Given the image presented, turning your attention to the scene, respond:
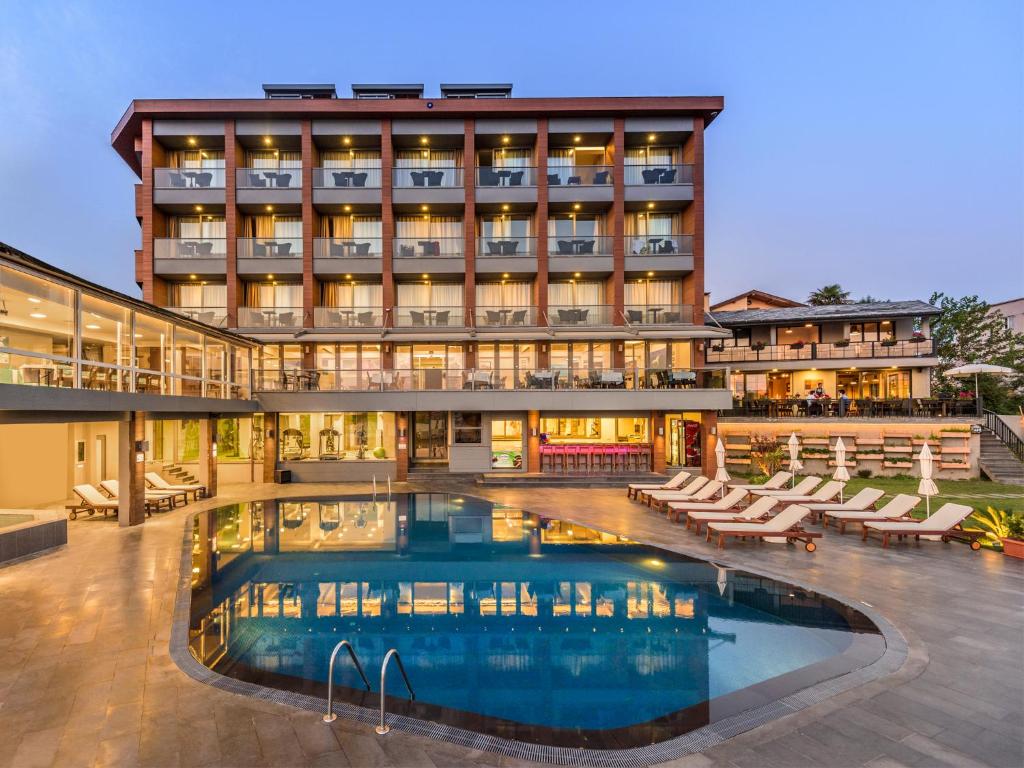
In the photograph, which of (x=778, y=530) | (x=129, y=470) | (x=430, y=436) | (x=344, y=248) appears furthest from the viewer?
(x=430, y=436)

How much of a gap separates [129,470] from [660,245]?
72.3ft

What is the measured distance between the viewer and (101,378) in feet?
41.6

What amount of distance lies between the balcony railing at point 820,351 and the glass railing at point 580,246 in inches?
437

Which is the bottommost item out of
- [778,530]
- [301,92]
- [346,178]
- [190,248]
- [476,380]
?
[778,530]

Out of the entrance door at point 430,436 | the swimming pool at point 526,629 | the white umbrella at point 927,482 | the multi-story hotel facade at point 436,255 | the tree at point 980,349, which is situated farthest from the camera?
the tree at point 980,349

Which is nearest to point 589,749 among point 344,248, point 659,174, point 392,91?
point 344,248

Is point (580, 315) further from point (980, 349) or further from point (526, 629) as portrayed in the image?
point (980, 349)

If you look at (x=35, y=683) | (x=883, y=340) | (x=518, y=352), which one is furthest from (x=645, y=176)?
(x=35, y=683)

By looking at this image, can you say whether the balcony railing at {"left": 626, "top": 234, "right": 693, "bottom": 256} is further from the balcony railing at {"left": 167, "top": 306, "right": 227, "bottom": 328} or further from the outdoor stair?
the balcony railing at {"left": 167, "top": 306, "right": 227, "bottom": 328}

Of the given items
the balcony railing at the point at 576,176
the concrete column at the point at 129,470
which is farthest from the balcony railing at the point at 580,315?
the concrete column at the point at 129,470

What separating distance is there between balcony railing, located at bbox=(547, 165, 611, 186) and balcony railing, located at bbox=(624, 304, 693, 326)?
6377 mm

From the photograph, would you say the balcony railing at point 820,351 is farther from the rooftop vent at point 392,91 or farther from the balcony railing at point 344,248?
the rooftop vent at point 392,91

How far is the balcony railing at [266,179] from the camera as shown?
75.1ft

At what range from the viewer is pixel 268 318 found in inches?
901
